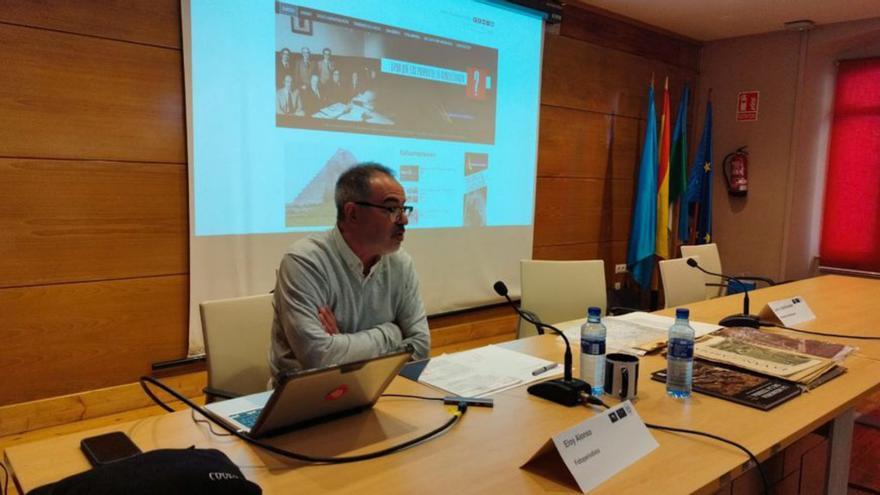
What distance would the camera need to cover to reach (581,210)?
192 inches

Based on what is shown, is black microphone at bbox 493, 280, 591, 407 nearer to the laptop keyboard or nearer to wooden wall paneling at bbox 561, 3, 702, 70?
the laptop keyboard

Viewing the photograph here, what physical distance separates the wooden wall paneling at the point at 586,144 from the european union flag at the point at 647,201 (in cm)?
15

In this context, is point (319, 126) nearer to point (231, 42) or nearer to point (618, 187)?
point (231, 42)

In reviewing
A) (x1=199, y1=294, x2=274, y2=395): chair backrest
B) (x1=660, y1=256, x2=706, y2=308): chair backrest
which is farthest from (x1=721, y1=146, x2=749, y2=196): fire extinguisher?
(x1=199, y1=294, x2=274, y2=395): chair backrest

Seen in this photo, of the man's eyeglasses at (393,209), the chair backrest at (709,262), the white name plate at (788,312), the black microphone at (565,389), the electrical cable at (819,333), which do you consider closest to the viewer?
the black microphone at (565,389)

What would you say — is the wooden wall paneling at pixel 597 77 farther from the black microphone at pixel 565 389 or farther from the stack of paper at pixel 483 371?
the black microphone at pixel 565 389

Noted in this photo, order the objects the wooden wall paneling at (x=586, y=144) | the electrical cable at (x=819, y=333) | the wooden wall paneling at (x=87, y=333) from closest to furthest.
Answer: the electrical cable at (x=819, y=333)
the wooden wall paneling at (x=87, y=333)
the wooden wall paneling at (x=586, y=144)

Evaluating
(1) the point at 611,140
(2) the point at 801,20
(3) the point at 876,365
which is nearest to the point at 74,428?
(3) the point at 876,365

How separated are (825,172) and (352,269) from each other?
4.95 metres

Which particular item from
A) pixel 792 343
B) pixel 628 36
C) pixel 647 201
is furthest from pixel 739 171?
pixel 792 343

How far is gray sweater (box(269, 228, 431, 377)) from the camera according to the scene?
1698 millimetres

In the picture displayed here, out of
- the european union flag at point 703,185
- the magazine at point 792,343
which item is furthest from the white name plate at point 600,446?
the european union flag at point 703,185

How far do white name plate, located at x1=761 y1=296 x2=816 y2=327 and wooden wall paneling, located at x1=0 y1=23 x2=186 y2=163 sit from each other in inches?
103

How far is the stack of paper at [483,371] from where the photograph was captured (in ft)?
5.22
